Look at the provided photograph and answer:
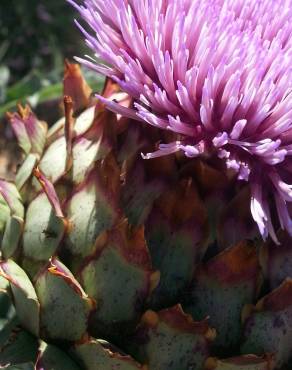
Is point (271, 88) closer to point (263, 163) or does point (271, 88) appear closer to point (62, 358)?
point (263, 163)

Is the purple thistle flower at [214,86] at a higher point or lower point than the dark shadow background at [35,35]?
higher

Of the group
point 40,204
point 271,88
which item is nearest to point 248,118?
point 271,88

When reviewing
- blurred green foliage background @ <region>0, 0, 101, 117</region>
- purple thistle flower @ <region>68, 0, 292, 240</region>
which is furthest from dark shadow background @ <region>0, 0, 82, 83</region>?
purple thistle flower @ <region>68, 0, 292, 240</region>

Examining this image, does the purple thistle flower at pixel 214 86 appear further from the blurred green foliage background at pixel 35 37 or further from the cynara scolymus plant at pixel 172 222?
the blurred green foliage background at pixel 35 37

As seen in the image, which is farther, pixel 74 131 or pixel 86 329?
pixel 74 131

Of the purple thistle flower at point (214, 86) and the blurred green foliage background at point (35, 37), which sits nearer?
the purple thistle flower at point (214, 86)

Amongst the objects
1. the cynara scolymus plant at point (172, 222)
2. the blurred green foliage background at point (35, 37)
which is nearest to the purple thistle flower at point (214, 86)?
the cynara scolymus plant at point (172, 222)

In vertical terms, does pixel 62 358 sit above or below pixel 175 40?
below

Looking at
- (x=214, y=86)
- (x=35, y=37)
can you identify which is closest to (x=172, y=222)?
(x=214, y=86)
